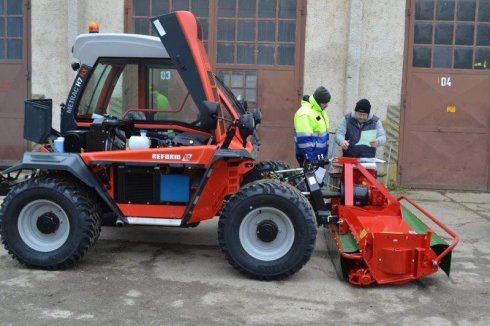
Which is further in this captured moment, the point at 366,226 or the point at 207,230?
the point at 207,230

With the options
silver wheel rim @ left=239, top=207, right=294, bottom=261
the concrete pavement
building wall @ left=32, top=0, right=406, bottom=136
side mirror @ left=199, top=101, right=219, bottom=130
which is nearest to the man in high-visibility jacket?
the concrete pavement

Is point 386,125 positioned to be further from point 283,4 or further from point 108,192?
point 108,192

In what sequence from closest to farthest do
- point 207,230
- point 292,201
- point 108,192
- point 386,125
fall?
1. point 292,201
2. point 108,192
3. point 207,230
4. point 386,125

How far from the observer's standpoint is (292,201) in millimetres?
4859

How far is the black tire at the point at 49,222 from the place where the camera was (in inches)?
196

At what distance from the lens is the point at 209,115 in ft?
15.7

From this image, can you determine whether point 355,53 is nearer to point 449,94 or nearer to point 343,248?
point 449,94

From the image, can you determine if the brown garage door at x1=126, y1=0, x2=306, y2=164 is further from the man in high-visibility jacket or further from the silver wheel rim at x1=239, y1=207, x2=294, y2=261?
the silver wheel rim at x1=239, y1=207, x2=294, y2=261

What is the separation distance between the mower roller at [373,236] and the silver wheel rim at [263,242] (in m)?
0.49

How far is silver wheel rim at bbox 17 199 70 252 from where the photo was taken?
16.7 feet

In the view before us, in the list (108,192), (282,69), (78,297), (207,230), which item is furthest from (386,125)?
(78,297)

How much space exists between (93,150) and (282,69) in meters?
5.39

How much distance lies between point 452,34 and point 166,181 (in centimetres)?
675

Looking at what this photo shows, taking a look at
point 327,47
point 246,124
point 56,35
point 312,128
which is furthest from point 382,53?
point 56,35
